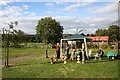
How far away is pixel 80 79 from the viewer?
1180 centimetres

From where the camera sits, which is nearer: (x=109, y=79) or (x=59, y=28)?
(x=109, y=79)

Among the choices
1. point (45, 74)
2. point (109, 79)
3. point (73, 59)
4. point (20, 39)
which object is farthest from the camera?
point (73, 59)

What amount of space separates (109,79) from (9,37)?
8.59m

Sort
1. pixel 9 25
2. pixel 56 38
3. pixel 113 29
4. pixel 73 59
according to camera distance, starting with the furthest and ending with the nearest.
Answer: pixel 113 29 → pixel 56 38 → pixel 73 59 → pixel 9 25

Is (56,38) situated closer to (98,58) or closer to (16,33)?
(98,58)

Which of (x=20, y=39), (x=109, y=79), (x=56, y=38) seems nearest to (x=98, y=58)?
(x=20, y=39)

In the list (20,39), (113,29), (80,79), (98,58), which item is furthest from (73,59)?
(113,29)

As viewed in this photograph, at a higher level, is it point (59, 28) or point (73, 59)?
point (59, 28)

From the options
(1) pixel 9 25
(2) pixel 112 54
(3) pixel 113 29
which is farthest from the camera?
(3) pixel 113 29

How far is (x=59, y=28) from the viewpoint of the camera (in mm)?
60750

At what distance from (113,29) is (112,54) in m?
60.4

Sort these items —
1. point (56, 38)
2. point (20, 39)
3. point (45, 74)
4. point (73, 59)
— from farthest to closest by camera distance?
point (56, 38) → point (73, 59) → point (20, 39) → point (45, 74)

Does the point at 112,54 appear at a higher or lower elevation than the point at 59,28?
lower

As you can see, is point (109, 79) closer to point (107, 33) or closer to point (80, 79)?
point (80, 79)
